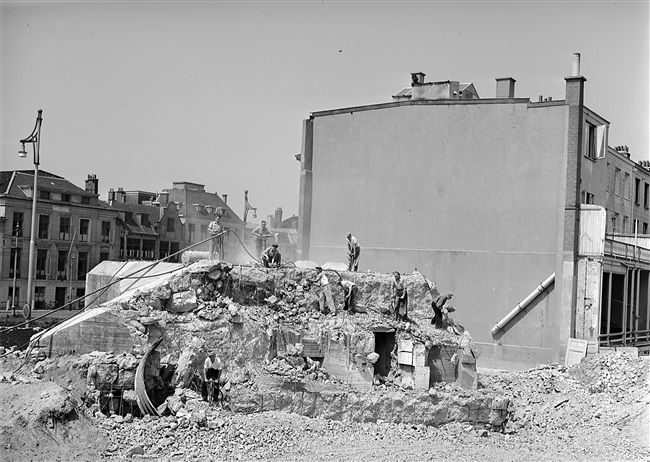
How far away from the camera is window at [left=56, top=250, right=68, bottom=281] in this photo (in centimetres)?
4706

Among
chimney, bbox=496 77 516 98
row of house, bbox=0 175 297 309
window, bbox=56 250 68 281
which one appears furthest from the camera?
window, bbox=56 250 68 281

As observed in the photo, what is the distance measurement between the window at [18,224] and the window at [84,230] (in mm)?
4784

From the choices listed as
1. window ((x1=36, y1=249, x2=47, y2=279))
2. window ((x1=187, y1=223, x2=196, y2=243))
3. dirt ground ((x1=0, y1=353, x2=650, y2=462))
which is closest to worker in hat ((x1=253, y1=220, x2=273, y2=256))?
dirt ground ((x1=0, y1=353, x2=650, y2=462))

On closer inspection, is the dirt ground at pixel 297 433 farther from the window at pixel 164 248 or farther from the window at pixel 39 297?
the window at pixel 164 248

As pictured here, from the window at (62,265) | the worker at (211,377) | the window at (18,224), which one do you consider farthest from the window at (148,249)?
the worker at (211,377)

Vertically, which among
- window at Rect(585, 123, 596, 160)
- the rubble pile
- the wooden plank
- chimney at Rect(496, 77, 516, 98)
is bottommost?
the rubble pile

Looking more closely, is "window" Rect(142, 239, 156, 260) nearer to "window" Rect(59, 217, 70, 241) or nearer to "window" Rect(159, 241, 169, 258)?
"window" Rect(159, 241, 169, 258)

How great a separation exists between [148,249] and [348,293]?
3164 cm

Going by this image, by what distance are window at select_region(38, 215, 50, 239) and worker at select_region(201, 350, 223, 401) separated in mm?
28807

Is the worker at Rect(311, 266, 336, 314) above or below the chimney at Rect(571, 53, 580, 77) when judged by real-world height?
below

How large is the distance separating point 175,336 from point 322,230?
50.6ft

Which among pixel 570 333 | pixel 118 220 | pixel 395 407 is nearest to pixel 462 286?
pixel 570 333

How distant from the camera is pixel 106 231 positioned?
50.4m

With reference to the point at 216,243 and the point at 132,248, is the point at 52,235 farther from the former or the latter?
the point at 216,243
